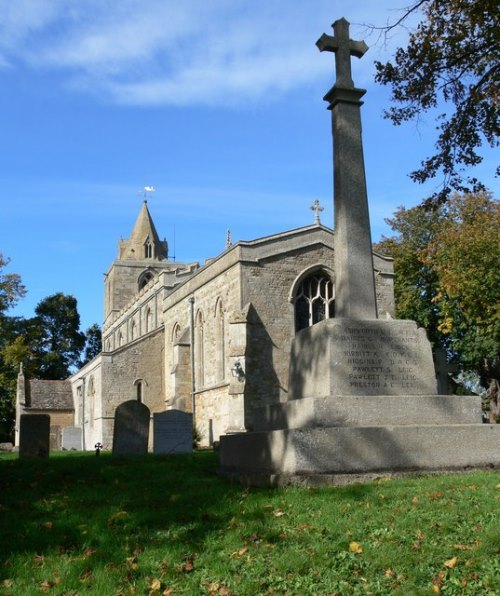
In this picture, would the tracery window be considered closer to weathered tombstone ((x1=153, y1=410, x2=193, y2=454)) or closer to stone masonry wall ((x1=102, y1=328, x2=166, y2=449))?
weathered tombstone ((x1=153, y1=410, x2=193, y2=454))

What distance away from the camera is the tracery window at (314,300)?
1022 inches

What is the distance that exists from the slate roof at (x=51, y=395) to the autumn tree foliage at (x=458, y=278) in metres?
21.2

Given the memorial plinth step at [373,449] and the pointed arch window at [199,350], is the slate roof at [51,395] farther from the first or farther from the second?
the memorial plinth step at [373,449]

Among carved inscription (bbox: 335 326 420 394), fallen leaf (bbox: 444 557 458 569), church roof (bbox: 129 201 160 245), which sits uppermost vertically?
church roof (bbox: 129 201 160 245)

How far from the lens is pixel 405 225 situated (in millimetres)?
38344

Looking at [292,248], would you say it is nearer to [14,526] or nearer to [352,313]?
[352,313]

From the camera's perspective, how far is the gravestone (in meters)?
7.37

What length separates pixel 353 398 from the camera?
25.8ft

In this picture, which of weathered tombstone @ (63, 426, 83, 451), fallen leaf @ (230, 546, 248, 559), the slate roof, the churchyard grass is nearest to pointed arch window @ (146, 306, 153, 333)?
the slate roof

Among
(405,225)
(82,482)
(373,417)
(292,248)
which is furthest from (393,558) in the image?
(405,225)

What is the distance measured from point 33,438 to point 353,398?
414 inches

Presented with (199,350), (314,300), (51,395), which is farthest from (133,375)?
(51,395)

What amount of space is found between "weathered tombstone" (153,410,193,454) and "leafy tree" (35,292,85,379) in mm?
43937

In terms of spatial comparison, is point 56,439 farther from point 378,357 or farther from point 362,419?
point 362,419
